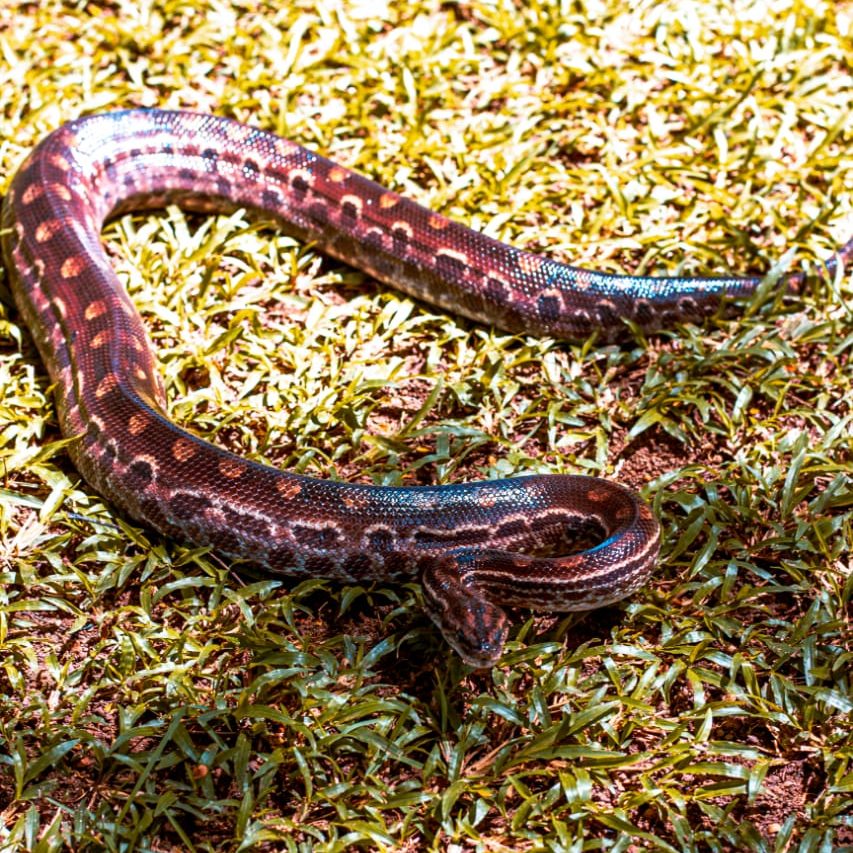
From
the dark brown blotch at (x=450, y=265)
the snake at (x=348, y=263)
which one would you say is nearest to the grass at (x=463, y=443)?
the snake at (x=348, y=263)

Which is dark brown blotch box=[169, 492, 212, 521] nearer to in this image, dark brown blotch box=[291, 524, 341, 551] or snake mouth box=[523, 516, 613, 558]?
dark brown blotch box=[291, 524, 341, 551]

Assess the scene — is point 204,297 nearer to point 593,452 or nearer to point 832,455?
point 593,452

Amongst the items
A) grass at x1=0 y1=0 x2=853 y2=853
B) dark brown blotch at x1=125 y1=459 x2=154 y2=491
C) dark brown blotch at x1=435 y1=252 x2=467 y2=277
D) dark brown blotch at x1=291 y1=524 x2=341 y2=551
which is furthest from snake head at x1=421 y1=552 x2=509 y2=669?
dark brown blotch at x1=435 y1=252 x2=467 y2=277

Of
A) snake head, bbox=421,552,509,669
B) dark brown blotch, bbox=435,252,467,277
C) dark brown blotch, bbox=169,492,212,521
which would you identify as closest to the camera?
snake head, bbox=421,552,509,669

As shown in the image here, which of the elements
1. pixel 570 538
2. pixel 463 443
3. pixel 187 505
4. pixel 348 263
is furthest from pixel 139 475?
pixel 348 263

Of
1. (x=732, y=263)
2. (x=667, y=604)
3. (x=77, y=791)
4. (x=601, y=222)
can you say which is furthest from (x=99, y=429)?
(x=732, y=263)

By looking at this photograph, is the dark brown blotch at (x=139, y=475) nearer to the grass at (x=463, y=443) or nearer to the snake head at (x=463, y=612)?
the grass at (x=463, y=443)
